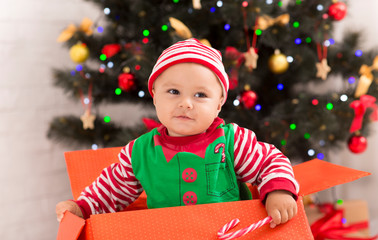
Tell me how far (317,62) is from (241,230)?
0.98 metres

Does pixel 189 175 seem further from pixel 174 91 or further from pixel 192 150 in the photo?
pixel 174 91

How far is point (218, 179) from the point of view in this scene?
0.73m

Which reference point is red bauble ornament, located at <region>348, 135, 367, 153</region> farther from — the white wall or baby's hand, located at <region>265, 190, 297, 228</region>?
baby's hand, located at <region>265, 190, 297, 228</region>

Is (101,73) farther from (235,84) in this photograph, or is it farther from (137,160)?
(137,160)

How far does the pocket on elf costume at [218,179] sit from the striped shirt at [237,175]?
0.09 feet

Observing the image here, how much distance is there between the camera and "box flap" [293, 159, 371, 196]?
69 cm

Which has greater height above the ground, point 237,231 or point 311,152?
point 311,152

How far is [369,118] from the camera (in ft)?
4.50

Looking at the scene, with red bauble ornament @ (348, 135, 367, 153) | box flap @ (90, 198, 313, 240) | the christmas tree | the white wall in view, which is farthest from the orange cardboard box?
the white wall

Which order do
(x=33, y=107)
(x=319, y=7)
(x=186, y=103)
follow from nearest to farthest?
(x=186, y=103) → (x=319, y=7) → (x=33, y=107)

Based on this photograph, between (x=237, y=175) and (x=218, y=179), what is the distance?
61 millimetres

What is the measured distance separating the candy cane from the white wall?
120cm

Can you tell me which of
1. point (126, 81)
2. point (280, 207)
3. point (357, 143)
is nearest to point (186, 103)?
point (280, 207)

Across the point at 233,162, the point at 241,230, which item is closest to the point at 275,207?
the point at 241,230
